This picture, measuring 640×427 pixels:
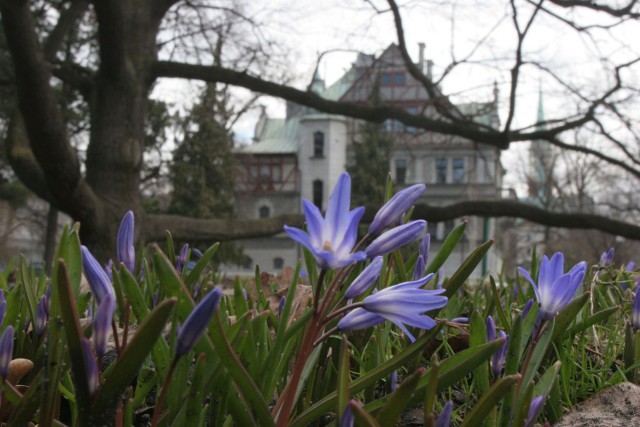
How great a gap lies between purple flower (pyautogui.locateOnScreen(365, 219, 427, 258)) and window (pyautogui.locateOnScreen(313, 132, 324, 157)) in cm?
4560

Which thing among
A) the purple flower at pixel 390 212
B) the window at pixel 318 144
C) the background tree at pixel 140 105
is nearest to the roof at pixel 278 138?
the window at pixel 318 144

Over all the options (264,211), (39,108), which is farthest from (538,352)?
(264,211)

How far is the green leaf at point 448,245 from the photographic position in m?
1.11

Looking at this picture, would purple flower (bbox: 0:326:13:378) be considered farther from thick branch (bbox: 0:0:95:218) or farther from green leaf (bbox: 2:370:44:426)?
thick branch (bbox: 0:0:95:218)

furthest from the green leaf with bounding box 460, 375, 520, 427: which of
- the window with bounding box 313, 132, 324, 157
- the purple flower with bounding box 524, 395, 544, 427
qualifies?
the window with bounding box 313, 132, 324, 157

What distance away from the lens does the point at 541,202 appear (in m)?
35.1

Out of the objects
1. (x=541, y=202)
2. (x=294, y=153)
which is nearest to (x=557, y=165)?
(x=541, y=202)

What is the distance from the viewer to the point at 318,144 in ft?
153

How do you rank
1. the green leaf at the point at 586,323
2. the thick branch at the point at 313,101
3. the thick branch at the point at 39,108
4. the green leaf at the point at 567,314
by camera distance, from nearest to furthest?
the green leaf at the point at 567,314, the green leaf at the point at 586,323, the thick branch at the point at 39,108, the thick branch at the point at 313,101

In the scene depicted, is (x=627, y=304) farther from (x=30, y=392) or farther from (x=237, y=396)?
(x=30, y=392)

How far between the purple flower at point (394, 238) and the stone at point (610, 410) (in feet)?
1.43

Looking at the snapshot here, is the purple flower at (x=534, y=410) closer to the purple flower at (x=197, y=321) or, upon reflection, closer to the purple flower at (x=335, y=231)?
the purple flower at (x=335, y=231)

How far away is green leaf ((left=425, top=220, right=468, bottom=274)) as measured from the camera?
1.11 meters

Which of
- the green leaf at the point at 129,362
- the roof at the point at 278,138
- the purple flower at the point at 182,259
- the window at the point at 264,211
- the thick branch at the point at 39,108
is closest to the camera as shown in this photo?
the green leaf at the point at 129,362
